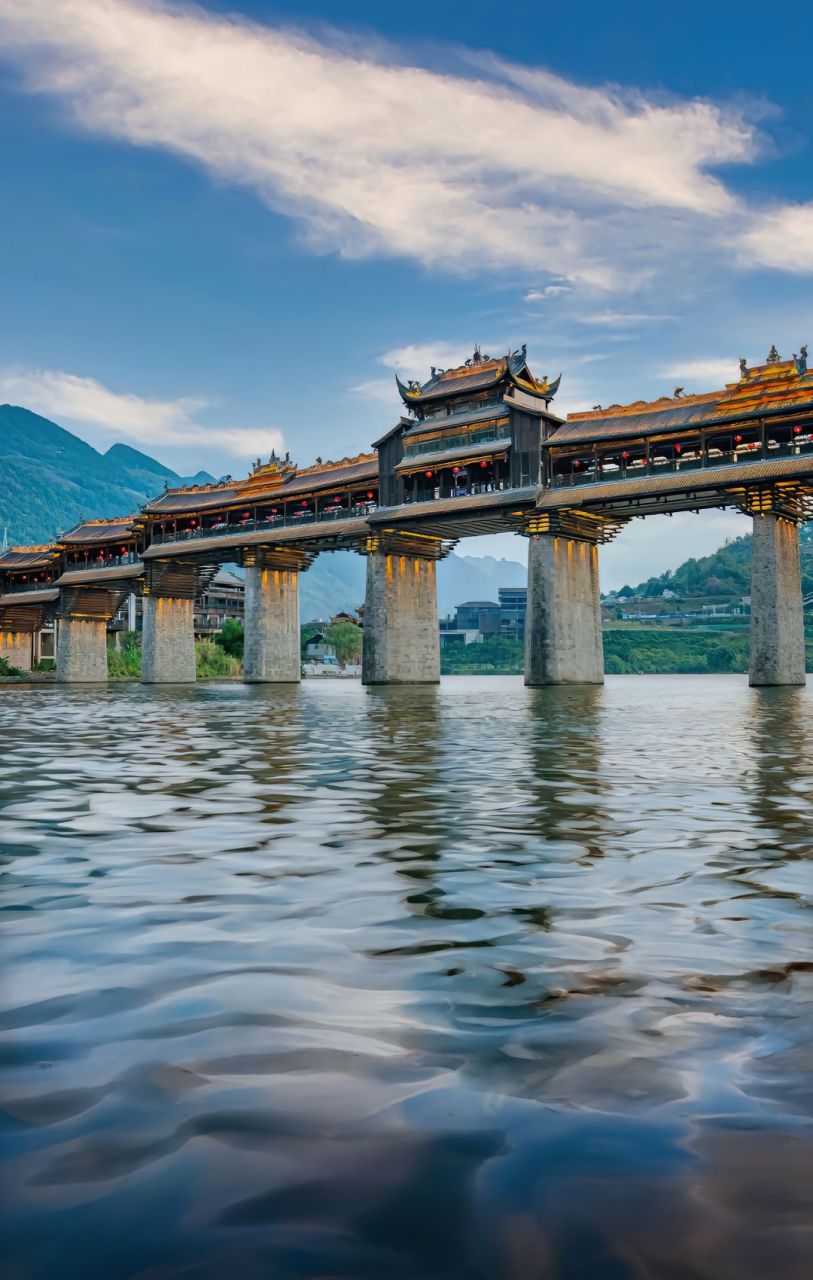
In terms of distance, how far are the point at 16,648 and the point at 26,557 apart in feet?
27.5

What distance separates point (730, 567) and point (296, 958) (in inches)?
Answer: 6282

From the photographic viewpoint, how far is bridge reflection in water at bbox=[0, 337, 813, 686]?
39844mm

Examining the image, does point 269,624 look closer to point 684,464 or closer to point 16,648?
point 684,464

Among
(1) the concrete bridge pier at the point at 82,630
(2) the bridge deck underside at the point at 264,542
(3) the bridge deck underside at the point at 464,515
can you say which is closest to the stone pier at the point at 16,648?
(1) the concrete bridge pier at the point at 82,630

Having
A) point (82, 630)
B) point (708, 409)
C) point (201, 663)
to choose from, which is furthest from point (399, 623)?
point (201, 663)

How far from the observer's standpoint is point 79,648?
73875mm

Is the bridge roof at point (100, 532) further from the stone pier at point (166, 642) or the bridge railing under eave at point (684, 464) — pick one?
the bridge railing under eave at point (684, 464)

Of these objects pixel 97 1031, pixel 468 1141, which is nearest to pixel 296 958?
pixel 97 1031

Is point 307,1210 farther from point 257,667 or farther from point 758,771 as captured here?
point 257,667

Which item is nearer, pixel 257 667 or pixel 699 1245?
pixel 699 1245

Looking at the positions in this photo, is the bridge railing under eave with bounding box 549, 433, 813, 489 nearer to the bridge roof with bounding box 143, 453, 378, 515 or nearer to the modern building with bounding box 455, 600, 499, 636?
the bridge roof with bounding box 143, 453, 378, 515

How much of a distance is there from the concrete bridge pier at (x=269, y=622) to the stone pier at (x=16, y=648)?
106 ft

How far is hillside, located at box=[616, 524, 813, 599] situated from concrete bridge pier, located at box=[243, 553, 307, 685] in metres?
99.2

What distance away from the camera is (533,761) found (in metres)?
13.3
